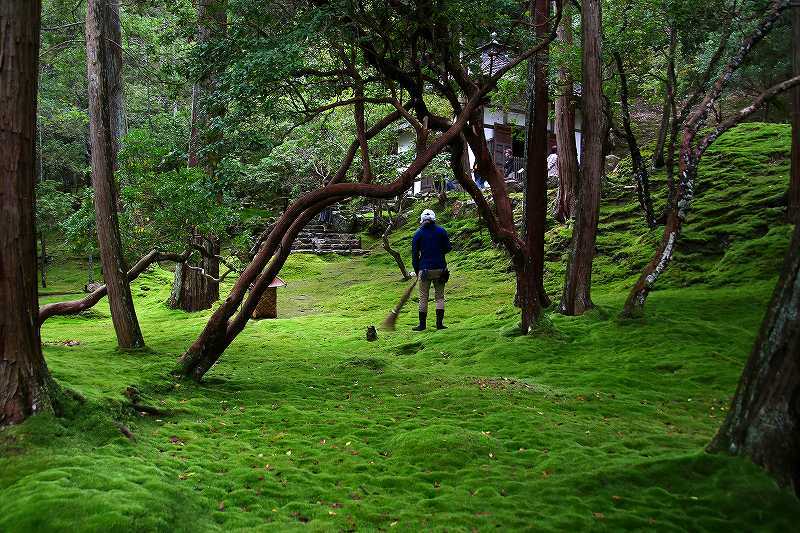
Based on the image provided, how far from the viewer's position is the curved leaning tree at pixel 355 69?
22.2ft

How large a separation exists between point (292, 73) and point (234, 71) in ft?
2.22

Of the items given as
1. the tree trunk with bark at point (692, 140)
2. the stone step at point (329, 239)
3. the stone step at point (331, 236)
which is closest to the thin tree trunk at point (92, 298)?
the tree trunk with bark at point (692, 140)

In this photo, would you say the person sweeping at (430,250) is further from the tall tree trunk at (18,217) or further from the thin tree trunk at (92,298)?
the tall tree trunk at (18,217)

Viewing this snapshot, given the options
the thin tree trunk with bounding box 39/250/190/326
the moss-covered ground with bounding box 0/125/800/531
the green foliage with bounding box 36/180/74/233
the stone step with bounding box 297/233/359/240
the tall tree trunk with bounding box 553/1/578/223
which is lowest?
the moss-covered ground with bounding box 0/125/800/531

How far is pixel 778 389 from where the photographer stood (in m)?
3.45

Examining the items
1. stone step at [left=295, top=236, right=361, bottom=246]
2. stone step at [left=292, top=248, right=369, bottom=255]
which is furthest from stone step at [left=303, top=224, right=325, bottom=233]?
stone step at [left=292, top=248, right=369, bottom=255]

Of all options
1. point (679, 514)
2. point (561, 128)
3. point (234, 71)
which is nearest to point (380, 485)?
point (679, 514)

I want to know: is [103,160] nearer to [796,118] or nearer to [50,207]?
[796,118]

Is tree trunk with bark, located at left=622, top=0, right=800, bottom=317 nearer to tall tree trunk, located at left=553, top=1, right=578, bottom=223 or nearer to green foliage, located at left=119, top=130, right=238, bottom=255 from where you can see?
green foliage, located at left=119, top=130, right=238, bottom=255

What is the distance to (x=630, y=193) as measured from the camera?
58.7 feet

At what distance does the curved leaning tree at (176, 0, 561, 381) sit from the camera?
6.77 m

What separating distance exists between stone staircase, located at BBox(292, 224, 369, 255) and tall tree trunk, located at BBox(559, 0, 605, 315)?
1551 cm

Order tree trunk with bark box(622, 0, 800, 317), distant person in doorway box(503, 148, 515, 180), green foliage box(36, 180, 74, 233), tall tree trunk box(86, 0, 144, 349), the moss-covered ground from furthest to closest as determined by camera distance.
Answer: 1. distant person in doorway box(503, 148, 515, 180)
2. green foliage box(36, 180, 74, 233)
3. tall tree trunk box(86, 0, 144, 349)
4. tree trunk with bark box(622, 0, 800, 317)
5. the moss-covered ground

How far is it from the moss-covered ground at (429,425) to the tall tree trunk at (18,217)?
9.4 inches
